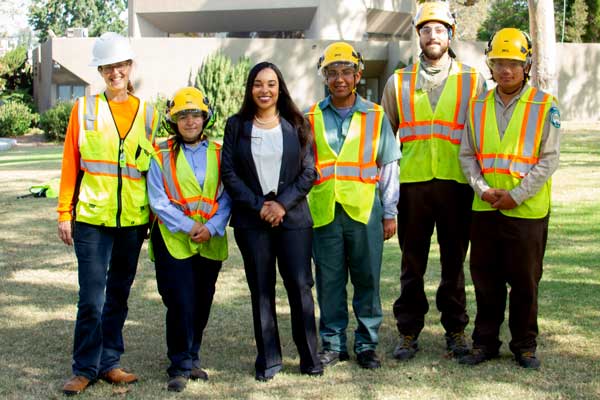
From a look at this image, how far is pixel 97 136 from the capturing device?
16.5 ft

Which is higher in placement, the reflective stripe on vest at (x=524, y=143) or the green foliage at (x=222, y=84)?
the green foliage at (x=222, y=84)

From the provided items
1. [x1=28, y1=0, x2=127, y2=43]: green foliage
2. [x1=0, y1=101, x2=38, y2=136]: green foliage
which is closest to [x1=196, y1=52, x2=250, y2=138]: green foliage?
[x1=0, y1=101, x2=38, y2=136]: green foliage

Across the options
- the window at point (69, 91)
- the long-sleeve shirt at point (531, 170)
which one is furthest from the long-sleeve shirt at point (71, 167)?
the window at point (69, 91)

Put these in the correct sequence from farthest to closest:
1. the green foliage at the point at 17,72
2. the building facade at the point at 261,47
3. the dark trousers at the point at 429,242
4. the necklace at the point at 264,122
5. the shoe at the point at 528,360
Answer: the green foliage at the point at 17,72
the building facade at the point at 261,47
the dark trousers at the point at 429,242
the shoe at the point at 528,360
the necklace at the point at 264,122

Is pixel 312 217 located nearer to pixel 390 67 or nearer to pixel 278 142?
pixel 278 142

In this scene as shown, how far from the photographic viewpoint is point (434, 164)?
18.2 feet

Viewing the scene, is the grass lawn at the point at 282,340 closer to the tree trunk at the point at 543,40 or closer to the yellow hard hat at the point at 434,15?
the yellow hard hat at the point at 434,15

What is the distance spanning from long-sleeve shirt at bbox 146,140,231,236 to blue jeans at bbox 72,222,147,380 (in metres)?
0.22

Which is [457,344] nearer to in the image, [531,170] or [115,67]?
[531,170]

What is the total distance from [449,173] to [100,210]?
231 cm

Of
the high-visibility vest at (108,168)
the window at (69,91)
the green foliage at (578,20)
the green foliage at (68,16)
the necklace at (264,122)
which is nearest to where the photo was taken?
the high-visibility vest at (108,168)

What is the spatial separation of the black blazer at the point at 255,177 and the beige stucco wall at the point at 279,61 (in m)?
26.1

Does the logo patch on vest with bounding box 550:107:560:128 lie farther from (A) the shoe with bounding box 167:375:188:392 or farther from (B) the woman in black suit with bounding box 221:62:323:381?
(A) the shoe with bounding box 167:375:188:392

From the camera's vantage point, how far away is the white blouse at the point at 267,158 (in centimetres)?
518
